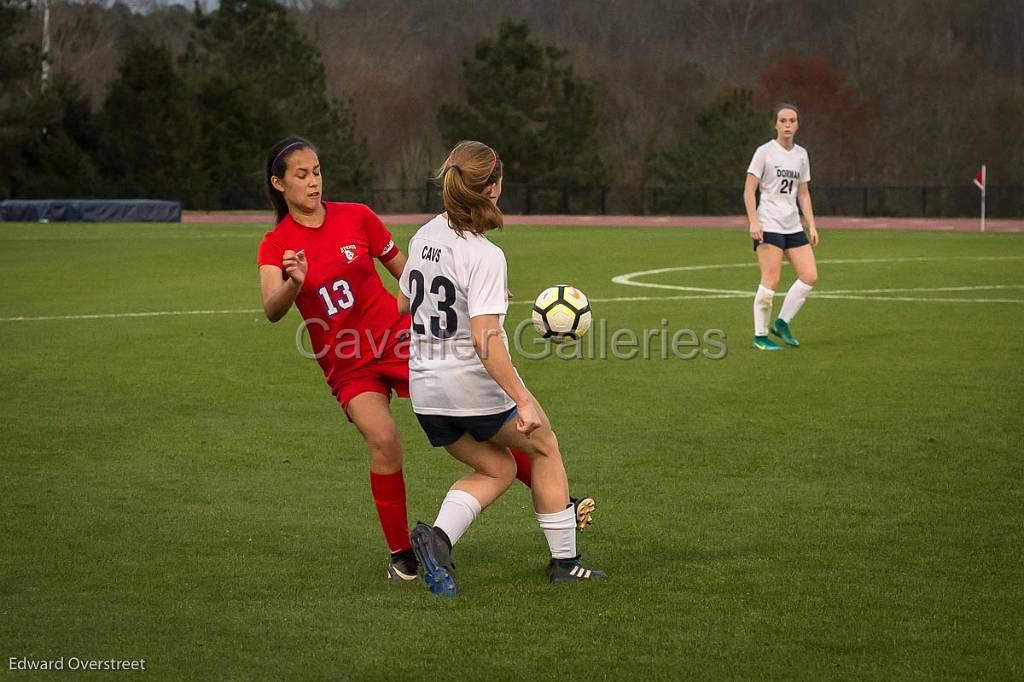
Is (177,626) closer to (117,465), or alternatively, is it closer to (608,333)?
(117,465)

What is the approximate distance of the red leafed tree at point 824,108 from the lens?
299ft

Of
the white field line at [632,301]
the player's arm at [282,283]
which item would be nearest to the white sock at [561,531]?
the player's arm at [282,283]

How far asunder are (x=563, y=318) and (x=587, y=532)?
47.1 inches

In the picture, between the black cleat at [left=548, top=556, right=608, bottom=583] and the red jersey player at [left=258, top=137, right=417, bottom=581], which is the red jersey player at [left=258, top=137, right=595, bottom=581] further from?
the black cleat at [left=548, top=556, right=608, bottom=583]

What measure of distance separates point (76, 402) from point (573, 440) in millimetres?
4100

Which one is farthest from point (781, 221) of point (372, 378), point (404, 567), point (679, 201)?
point (679, 201)

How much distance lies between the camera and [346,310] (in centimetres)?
633

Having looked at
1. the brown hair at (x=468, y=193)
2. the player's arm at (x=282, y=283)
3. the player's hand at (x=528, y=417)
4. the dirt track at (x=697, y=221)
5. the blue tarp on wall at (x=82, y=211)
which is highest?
the brown hair at (x=468, y=193)

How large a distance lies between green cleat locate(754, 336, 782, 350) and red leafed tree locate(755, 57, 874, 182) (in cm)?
7677

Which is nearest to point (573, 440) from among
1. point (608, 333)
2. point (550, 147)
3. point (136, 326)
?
point (608, 333)

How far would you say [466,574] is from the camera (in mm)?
6203

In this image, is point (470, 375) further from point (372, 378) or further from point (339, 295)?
point (339, 295)

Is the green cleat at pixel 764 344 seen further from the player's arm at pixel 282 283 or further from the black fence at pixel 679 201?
the black fence at pixel 679 201

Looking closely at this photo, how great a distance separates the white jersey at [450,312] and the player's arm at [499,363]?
0.15 ft
